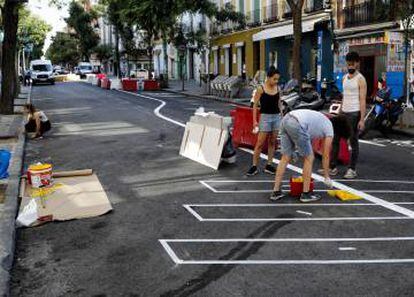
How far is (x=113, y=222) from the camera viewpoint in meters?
6.49

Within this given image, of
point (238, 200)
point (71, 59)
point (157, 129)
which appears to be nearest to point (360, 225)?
point (238, 200)

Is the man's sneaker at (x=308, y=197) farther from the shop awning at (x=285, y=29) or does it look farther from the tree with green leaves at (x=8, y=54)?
the shop awning at (x=285, y=29)

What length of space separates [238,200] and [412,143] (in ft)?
22.1

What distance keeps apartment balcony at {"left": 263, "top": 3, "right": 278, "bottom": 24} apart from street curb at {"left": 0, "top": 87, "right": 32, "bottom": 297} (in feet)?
88.0

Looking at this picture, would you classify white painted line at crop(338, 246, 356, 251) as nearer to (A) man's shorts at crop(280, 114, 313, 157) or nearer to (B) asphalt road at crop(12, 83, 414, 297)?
(B) asphalt road at crop(12, 83, 414, 297)

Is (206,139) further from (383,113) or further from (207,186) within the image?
(383,113)

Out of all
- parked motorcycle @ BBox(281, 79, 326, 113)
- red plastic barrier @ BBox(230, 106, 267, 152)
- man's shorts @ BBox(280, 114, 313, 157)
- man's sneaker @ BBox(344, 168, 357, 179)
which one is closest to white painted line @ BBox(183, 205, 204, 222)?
man's shorts @ BBox(280, 114, 313, 157)

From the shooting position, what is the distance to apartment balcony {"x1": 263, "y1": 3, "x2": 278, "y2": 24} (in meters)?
34.9

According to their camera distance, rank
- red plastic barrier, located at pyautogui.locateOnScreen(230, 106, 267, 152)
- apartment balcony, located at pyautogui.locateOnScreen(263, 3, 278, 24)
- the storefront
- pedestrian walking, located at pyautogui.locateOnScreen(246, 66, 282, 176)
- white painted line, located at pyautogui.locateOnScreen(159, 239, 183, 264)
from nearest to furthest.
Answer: white painted line, located at pyautogui.locateOnScreen(159, 239, 183, 264) < pedestrian walking, located at pyautogui.locateOnScreen(246, 66, 282, 176) < red plastic barrier, located at pyautogui.locateOnScreen(230, 106, 267, 152) < the storefront < apartment balcony, located at pyautogui.locateOnScreen(263, 3, 278, 24)

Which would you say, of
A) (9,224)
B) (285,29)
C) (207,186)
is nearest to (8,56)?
(207,186)

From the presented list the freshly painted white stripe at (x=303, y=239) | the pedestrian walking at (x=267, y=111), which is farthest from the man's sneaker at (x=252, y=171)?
the freshly painted white stripe at (x=303, y=239)

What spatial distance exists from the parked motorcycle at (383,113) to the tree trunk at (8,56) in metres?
12.9

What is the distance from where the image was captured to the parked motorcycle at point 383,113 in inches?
543

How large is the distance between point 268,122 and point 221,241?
353 centimetres
